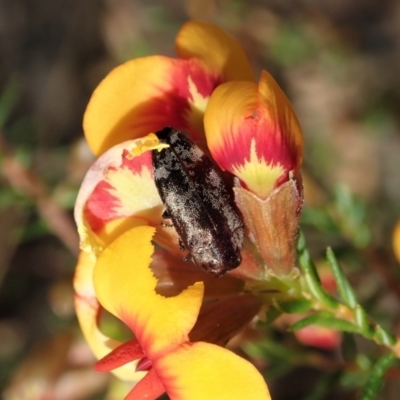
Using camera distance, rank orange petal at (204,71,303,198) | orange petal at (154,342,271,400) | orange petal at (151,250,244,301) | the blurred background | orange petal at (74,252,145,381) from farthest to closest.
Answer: the blurred background
orange petal at (74,252,145,381)
orange petal at (151,250,244,301)
orange petal at (204,71,303,198)
orange petal at (154,342,271,400)

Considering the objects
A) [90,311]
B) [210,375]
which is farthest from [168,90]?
[210,375]

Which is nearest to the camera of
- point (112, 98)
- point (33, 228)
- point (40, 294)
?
point (112, 98)

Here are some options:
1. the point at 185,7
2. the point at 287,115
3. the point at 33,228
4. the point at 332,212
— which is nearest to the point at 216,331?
the point at 287,115

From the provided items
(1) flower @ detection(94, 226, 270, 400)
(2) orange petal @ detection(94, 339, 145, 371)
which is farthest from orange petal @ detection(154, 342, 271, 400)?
(2) orange petal @ detection(94, 339, 145, 371)

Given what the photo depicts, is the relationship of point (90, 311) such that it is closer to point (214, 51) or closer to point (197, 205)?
point (197, 205)

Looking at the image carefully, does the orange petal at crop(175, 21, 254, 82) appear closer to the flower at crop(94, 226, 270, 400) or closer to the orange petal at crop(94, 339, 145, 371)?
the flower at crop(94, 226, 270, 400)

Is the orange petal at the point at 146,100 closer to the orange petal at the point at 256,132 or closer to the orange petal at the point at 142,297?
the orange petal at the point at 256,132

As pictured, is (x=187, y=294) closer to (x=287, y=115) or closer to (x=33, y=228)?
(x=287, y=115)
